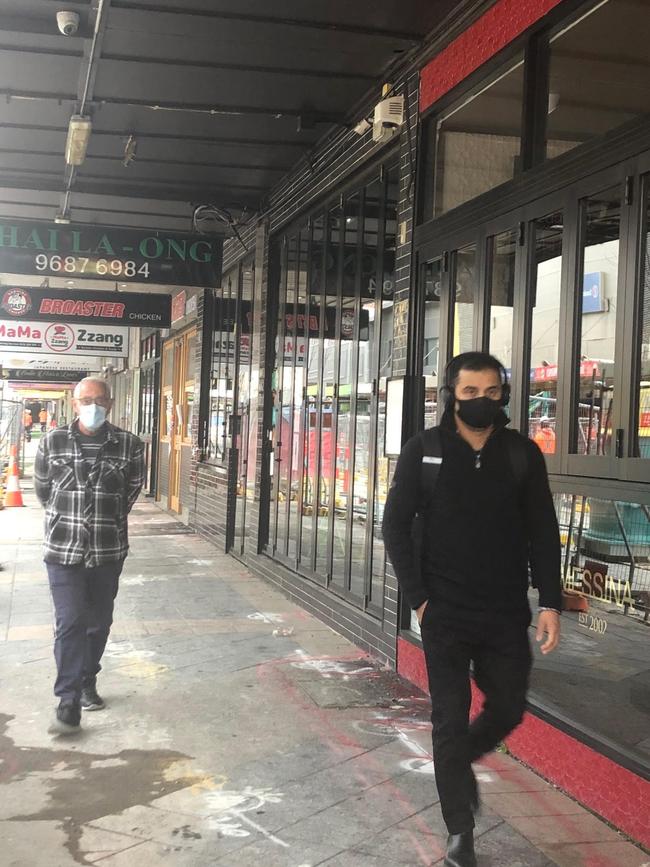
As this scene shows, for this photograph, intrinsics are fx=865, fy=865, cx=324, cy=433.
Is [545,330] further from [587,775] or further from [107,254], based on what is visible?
[107,254]

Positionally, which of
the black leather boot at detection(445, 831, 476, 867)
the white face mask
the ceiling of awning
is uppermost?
the ceiling of awning

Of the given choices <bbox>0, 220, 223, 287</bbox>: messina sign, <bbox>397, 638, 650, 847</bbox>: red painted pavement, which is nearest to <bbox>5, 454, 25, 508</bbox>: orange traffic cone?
<bbox>0, 220, 223, 287</bbox>: messina sign

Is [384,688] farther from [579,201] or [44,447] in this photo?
[579,201]

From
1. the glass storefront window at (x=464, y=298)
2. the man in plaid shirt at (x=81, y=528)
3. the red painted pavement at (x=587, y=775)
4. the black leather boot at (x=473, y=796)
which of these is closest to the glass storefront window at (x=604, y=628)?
the red painted pavement at (x=587, y=775)

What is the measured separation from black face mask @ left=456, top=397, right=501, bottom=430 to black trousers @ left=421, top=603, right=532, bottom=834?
0.68 meters

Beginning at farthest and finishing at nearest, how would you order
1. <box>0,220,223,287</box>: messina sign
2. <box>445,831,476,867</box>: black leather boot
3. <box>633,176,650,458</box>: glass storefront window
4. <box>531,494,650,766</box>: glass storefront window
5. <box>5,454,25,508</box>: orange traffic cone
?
<box>5,454,25,508</box>: orange traffic cone → <box>0,220,223,287</box>: messina sign → <box>531,494,650,766</box>: glass storefront window → <box>633,176,650,458</box>: glass storefront window → <box>445,831,476,867</box>: black leather boot

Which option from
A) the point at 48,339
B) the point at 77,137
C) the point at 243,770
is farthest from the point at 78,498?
the point at 48,339

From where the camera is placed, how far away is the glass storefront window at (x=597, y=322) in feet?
12.4

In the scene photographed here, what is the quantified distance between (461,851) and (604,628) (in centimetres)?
131

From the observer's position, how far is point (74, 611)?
4594mm

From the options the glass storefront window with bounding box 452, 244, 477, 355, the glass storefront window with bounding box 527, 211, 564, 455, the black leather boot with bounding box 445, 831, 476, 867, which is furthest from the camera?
the glass storefront window with bounding box 452, 244, 477, 355

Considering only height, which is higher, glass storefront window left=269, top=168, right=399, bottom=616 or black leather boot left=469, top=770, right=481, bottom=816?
glass storefront window left=269, top=168, right=399, bottom=616

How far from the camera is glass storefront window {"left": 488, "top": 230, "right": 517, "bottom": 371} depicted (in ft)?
15.2

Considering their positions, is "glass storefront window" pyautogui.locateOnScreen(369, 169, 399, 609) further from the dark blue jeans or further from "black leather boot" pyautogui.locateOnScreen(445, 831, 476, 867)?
"black leather boot" pyautogui.locateOnScreen(445, 831, 476, 867)
